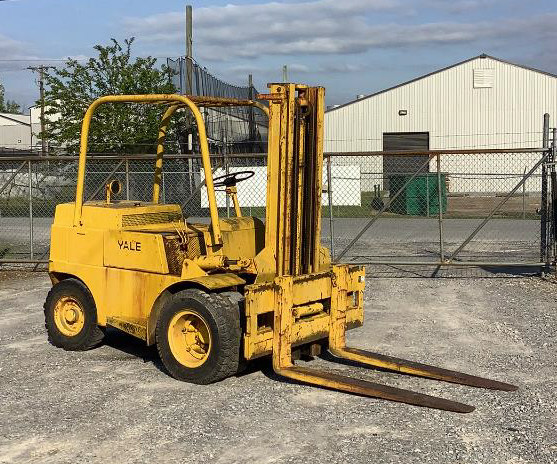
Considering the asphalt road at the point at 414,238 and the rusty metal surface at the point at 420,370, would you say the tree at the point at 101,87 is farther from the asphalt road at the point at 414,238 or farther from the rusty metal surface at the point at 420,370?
the rusty metal surface at the point at 420,370

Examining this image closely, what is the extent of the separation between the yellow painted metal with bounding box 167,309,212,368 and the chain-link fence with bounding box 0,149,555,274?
4156 mm

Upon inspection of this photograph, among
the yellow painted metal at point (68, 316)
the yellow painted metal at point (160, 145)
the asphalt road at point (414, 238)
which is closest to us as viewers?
the yellow painted metal at point (68, 316)

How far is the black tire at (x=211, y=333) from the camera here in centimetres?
620

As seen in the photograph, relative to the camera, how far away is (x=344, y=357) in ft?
22.7

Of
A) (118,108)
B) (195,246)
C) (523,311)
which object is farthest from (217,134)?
(195,246)

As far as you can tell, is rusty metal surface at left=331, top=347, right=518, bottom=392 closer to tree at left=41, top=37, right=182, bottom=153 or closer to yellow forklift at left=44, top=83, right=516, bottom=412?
→ yellow forklift at left=44, top=83, right=516, bottom=412

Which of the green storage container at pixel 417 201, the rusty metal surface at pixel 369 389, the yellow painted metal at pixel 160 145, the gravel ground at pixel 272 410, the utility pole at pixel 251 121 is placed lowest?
the gravel ground at pixel 272 410

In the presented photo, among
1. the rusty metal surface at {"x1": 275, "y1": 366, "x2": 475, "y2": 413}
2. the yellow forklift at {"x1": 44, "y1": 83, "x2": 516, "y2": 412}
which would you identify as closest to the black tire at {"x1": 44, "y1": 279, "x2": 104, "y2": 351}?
the yellow forklift at {"x1": 44, "y1": 83, "x2": 516, "y2": 412}

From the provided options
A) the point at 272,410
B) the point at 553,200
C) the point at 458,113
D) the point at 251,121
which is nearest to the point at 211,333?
the point at 272,410

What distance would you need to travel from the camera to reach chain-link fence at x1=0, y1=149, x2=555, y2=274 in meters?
12.5

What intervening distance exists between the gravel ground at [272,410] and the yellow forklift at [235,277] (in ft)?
0.71

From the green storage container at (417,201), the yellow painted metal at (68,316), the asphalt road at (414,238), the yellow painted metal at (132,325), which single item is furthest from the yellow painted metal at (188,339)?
the green storage container at (417,201)

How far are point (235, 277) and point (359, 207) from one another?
19.0m

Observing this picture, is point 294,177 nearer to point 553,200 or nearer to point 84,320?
point 84,320
